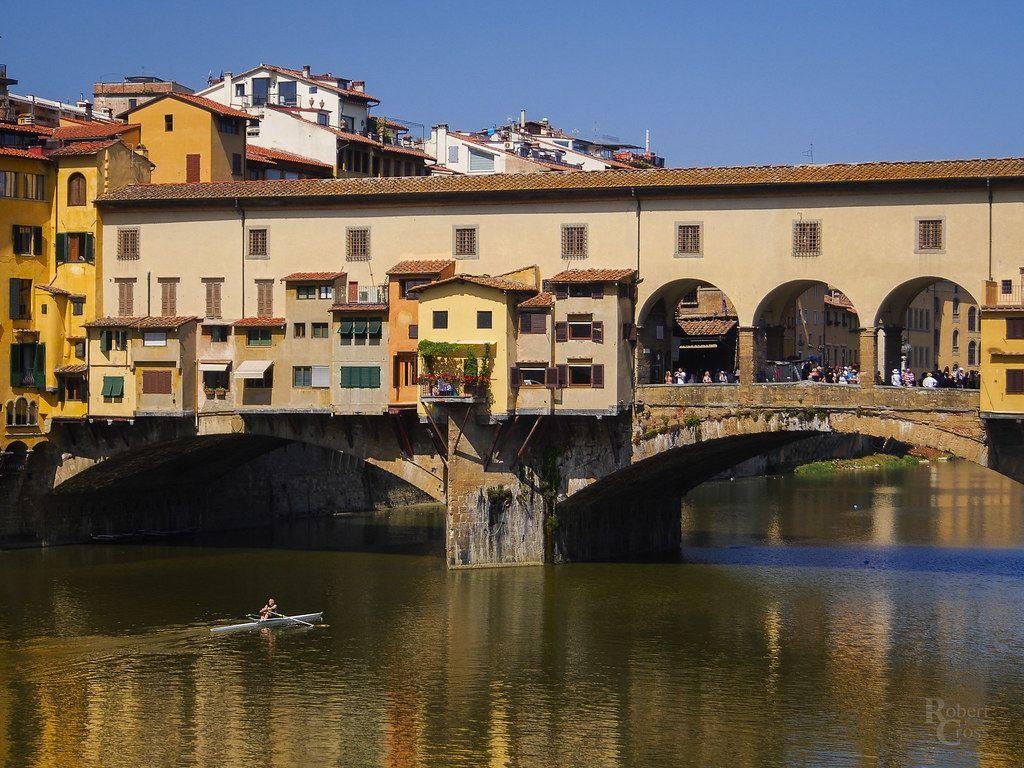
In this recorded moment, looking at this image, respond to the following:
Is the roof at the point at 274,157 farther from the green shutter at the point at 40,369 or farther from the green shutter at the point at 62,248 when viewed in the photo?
the green shutter at the point at 40,369

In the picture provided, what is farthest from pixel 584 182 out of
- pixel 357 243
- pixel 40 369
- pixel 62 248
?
pixel 40 369

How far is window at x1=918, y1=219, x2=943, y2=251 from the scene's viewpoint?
59.2 meters

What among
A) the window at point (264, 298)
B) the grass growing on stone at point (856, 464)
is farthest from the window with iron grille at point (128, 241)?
the grass growing on stone at point (856, 464)

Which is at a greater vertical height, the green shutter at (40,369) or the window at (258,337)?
the window at (258,337)

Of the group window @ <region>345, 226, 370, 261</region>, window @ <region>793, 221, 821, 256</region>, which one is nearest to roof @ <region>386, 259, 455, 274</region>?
window @ <region>345, 226, 370, 261</region>

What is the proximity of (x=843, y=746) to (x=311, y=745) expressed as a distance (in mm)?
12802

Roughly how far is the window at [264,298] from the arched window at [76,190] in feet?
28.4

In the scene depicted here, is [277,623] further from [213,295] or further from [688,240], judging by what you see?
[688,240]

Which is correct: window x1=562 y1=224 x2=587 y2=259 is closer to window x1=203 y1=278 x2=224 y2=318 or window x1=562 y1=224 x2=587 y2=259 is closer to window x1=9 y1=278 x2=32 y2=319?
window x1=203 y1=278 x2=224 y2=318

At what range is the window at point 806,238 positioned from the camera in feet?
200

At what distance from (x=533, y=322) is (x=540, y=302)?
0.85 metres

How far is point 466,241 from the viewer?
6575 cm

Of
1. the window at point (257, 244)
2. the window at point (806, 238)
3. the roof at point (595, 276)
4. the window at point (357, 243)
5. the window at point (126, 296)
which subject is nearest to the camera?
the window at point (806, 238)

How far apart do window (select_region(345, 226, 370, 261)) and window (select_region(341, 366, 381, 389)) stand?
4430 millimetres
